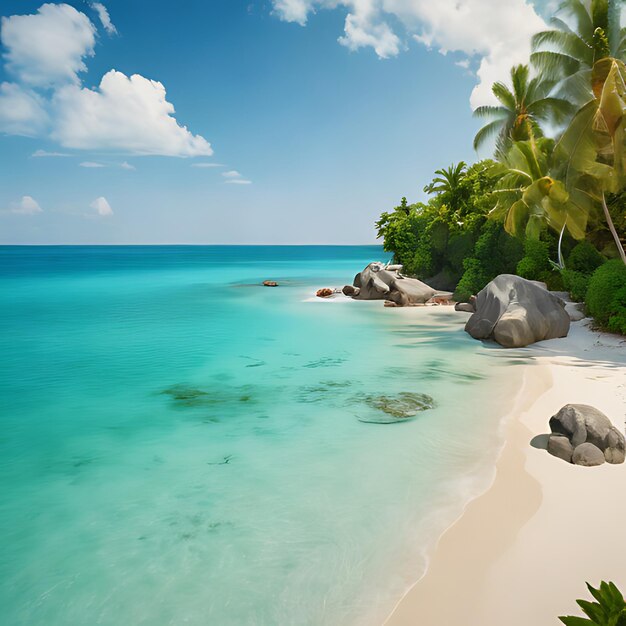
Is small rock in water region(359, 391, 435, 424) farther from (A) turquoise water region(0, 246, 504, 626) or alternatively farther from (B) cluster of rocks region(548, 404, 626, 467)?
(B) cluster of rocks region(548, 404, 626, 467)

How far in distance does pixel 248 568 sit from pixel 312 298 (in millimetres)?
27483

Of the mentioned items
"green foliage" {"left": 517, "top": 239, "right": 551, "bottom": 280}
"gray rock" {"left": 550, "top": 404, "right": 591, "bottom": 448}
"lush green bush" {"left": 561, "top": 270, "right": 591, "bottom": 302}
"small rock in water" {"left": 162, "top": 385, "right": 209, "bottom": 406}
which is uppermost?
"green foliage" {"left": 517, "top": 239, "right": 551, "bottom": 280}

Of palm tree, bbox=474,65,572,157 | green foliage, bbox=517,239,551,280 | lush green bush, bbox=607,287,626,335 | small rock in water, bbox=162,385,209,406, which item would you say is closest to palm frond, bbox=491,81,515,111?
palm tree, bbox=474,65,572,157

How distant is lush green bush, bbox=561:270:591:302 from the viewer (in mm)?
18734

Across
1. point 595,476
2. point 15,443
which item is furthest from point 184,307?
point 595,476

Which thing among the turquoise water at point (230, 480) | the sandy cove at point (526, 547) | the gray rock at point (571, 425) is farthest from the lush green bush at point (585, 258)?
the gray rock at point (571, 425)

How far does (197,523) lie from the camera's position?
590cm

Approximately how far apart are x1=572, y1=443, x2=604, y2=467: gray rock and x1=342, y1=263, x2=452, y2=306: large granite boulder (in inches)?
799

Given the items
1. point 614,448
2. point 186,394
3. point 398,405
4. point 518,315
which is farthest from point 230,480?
point 518,315

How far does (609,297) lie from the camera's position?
14.5 meters

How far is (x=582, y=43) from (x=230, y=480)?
24.9 m

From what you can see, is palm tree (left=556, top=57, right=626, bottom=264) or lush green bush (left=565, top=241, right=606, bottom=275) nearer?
palm tree (left=556, top=57, right=626, bottom=264)

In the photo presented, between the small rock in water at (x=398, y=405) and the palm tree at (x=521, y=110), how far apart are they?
66.0ft

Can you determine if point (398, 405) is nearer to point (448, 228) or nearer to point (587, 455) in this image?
point (587, 455)
